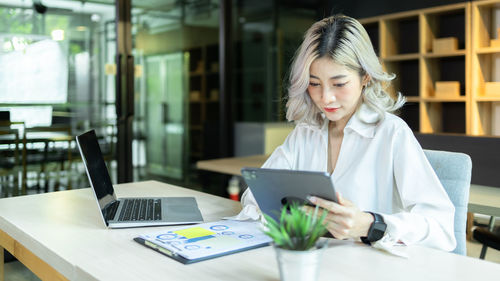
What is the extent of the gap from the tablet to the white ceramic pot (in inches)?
7.4

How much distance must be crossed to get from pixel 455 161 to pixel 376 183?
0.86 ft

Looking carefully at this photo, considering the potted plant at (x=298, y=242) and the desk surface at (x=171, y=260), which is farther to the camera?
the desk surface at (x=171, y=260)

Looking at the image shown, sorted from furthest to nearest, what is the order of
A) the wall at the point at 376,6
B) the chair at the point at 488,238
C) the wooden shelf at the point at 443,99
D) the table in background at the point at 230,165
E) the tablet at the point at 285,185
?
the wall at the point at 376,6 → the wooden shelf at the point at 443,99 → the table in background at the point at 230,165 → the chair at the point at 488,238 → the tablet at the point at 285,185

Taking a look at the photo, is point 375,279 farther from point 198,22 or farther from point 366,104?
point 198,22

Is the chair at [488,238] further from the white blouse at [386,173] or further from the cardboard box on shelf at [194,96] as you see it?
the cardboard box on shelf at [194,96]

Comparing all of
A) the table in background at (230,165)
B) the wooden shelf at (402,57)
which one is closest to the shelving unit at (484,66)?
Result: the wooden shelf at (402,57)

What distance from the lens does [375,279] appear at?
105cm

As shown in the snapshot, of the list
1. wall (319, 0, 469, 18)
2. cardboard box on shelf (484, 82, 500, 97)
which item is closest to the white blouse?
cardboard box on shelf (484, 82, 500, 97)

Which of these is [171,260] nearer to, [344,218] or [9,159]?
[344,218]

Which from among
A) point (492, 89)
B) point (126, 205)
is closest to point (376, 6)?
point (492, 89)

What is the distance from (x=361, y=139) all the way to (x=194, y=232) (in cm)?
65

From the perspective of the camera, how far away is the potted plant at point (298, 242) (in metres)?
0.89

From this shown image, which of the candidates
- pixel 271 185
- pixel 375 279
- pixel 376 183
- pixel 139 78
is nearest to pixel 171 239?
pixel 271 185

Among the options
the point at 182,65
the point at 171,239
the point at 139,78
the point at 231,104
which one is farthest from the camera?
the point at 231,104
